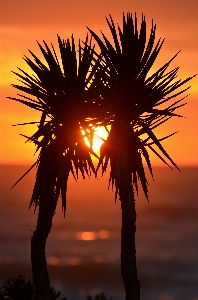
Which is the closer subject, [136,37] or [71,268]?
[136,37]

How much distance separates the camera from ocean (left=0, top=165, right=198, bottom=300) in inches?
3396

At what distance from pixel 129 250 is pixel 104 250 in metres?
90.5

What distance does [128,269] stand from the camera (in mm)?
23016

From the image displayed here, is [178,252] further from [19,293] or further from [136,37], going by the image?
[19,293]

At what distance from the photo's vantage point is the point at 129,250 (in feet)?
75.8

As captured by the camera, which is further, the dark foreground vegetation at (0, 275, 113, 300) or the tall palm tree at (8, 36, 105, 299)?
the tall palm tree at (8, 36, 105, 299)

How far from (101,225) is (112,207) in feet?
92.7

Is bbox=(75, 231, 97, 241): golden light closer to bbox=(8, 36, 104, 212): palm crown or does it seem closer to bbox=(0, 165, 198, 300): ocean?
bbox=(0, 165, 198, 300): ocean

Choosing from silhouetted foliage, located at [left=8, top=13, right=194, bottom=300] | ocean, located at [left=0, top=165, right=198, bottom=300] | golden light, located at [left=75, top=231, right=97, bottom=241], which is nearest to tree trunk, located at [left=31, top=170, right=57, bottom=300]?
silhouetted foliage, located at [left=8, top=13, right=194, bottom=300]

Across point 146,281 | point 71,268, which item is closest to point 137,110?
point 146,281

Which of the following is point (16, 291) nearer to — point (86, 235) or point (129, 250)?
point (129, 250)

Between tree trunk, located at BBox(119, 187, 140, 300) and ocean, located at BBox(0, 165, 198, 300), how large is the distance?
124ft

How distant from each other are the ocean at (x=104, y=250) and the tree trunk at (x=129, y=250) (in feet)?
124

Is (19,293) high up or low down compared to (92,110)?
down
